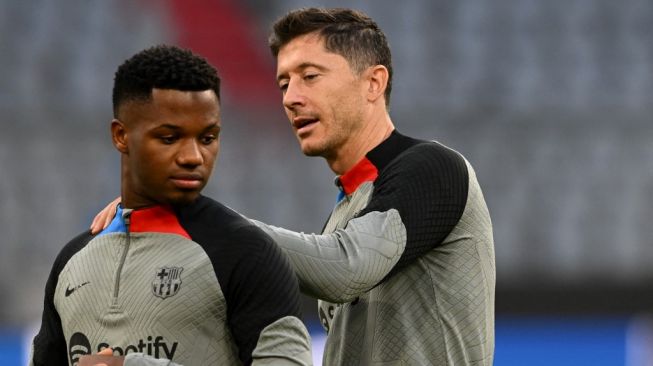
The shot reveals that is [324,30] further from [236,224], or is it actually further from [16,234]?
[16,234]

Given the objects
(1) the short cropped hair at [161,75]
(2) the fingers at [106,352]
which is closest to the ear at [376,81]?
(1) the short cropped hair at [161,75]

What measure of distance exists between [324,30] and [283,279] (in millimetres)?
983

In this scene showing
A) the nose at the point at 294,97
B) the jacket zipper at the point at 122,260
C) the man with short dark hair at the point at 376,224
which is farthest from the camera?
the nose at the point at 294,97

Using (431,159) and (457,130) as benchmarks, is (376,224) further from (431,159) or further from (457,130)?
(457,130)

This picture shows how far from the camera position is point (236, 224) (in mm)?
2416

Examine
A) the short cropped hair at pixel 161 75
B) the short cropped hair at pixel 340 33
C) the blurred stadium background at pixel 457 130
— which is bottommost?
the blurred stadium background at pixel 457 130

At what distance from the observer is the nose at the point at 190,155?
2338 millimetres

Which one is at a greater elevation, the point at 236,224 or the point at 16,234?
the point at 236,224

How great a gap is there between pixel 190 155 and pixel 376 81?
38.4 inches

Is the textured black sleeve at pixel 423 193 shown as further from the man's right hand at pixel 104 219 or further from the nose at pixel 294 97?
the man's right hand at pixel 104 219

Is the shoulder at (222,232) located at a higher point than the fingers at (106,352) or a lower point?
higher

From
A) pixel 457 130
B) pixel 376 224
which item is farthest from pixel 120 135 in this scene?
pixel 457 130

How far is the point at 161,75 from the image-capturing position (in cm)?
238

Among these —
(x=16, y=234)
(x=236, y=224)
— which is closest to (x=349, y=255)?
(x=236, y=224)
